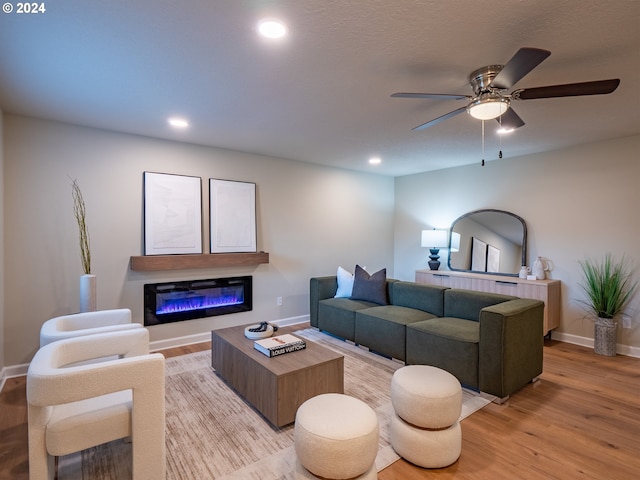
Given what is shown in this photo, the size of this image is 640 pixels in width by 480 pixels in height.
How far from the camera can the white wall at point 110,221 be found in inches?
123

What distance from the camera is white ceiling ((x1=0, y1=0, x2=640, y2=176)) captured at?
167 centimetres

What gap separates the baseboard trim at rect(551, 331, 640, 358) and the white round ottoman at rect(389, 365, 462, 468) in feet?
10.4

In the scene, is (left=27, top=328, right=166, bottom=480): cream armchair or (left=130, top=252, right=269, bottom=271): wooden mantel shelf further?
(left=130, top=252, right=269, bottom=271): wooden mantel shelf

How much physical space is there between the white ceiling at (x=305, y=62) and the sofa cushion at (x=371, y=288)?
1839 millimetres

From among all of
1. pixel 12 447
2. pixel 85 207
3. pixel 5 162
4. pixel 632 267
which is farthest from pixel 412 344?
pixel 5 162

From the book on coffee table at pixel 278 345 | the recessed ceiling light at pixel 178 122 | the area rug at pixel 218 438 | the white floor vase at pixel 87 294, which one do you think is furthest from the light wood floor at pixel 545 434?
the recessed ceiling light at pixel 178 122

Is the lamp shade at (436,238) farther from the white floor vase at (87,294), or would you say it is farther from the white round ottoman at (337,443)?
the white floor vase at (87,294)

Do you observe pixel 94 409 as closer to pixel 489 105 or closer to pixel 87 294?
pixel 87 294

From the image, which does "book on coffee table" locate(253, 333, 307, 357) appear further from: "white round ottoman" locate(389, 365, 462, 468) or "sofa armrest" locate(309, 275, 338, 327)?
"sofa armrest" locate(309, 275, 338, 327)

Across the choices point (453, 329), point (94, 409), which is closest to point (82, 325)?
point (94, 409)

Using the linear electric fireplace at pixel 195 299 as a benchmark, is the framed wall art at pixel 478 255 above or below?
above

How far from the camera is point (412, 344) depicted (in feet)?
10.4

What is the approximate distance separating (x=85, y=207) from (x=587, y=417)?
4853mm

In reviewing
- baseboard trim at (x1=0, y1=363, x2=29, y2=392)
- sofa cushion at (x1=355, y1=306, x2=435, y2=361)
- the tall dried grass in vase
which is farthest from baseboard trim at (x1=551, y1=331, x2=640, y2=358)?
baseboard trim at (x1=0, y1=363, x2=29, y2=392)
